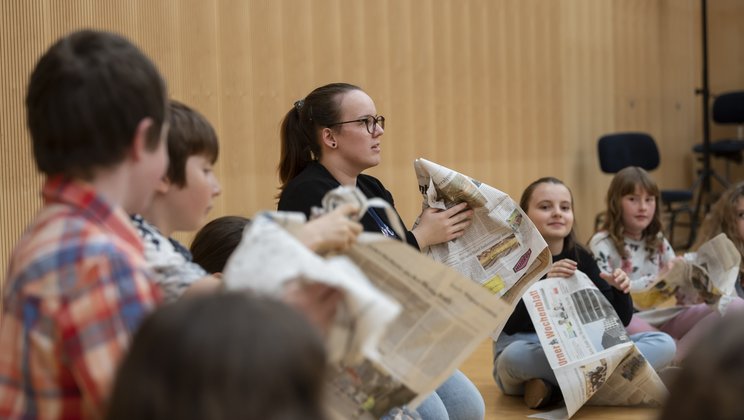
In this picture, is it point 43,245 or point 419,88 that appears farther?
point 419,88

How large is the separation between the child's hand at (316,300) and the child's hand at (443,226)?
1.70 metres

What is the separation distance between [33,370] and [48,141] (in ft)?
1.08

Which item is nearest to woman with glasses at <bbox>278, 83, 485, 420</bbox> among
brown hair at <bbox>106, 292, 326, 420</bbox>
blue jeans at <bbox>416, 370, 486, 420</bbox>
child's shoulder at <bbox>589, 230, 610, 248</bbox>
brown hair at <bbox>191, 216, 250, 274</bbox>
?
blue jeans at <bbox>416, 370, 486, 420</bbox>

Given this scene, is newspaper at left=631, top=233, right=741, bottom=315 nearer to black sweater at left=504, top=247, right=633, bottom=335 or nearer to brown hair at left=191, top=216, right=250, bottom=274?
black sweater at left=504, top=247, right=633, bottom=335

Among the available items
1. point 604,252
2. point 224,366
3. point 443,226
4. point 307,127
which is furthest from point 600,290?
point 224,366

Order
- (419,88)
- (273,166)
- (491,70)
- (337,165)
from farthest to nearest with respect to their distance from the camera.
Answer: (491,70), (419,88), (273,166), (337,165)

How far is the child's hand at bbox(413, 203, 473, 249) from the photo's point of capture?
3174mm

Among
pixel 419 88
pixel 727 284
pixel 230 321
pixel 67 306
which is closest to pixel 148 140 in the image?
pixel 67 306

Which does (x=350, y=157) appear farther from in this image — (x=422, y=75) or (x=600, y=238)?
(x=422, y=75)

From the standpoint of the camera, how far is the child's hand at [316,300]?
1.46 m

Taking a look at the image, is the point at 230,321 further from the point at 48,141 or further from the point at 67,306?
Answer: the point at 48,141

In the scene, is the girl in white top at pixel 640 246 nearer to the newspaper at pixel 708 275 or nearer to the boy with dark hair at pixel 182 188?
the newspaper at pixel 708 275

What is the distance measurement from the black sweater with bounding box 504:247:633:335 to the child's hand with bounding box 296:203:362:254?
2660 mm

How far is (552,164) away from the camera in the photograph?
28.4ft
